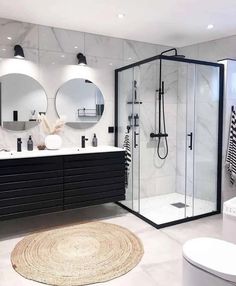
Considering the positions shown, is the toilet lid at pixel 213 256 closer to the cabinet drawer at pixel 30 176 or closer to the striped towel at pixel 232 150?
the cabinet drawer at pixel 30 176

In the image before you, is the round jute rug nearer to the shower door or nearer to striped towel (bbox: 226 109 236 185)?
the shower door

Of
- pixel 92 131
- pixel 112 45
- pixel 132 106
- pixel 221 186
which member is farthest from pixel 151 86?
pixel 221 186

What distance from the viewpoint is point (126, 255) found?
2.61 meters

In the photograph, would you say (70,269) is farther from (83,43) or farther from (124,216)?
(83,43)

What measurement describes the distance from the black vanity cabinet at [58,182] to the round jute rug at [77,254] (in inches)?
12.5

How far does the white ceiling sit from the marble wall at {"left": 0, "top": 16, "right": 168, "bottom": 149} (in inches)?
5.0

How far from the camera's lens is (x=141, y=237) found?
9.85 ft

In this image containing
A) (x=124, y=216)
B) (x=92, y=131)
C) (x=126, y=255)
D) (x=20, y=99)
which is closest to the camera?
(x=126, y=255)

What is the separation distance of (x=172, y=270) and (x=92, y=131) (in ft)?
7.14

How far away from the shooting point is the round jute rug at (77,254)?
2.28 metres

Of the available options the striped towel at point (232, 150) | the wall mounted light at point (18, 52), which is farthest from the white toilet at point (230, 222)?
the wall mounted light at point (18, 52)

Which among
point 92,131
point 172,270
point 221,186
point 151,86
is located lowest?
point 172,270

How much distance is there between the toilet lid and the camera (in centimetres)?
155

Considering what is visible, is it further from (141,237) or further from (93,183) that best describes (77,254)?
(93,183)
